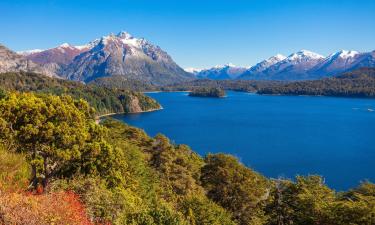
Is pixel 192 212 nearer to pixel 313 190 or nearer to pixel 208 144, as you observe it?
pixel 313 190

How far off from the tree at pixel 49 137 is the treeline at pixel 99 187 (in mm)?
69

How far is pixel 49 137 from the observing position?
89.5 ft

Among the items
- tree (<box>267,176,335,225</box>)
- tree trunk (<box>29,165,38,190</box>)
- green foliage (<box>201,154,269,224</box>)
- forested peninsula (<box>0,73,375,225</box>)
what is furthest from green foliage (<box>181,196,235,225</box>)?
green foliage (<box>201,154,269,224</box>)

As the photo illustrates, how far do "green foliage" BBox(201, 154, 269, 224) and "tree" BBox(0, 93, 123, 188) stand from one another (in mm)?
23045

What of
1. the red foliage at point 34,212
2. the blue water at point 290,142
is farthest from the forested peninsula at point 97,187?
the blue water at point 290,142

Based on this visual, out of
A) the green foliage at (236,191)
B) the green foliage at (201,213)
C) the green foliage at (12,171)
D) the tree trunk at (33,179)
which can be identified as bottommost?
the green foliage at (236,191)

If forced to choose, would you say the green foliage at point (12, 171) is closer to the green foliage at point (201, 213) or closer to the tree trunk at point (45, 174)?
the tree trunk at point (45, 174)

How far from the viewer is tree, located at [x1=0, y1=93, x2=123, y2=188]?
2688cm

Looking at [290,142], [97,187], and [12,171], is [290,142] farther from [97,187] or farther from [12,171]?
[12,171]

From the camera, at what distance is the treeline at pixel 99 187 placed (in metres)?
19.7

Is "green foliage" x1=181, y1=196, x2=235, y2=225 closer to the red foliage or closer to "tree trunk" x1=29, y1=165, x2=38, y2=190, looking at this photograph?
"tree trunk" x1=29, y1=165, x2=38, y2=190

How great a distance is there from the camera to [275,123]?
181 m

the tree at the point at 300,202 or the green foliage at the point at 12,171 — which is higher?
the green foliage at the point at 12,171

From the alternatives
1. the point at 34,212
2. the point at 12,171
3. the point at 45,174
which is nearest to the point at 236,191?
the point at 45,174
